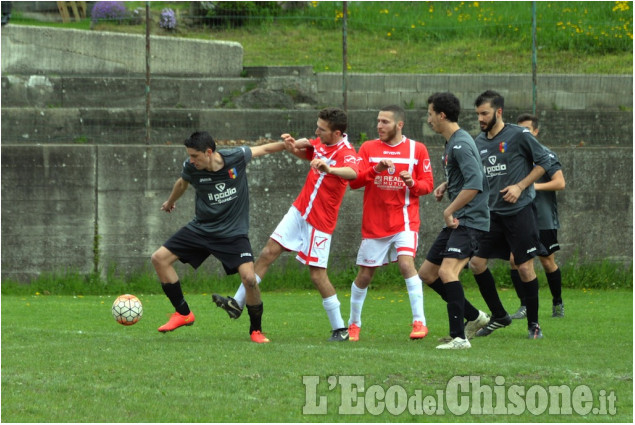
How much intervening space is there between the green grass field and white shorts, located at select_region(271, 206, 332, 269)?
75 centimetres

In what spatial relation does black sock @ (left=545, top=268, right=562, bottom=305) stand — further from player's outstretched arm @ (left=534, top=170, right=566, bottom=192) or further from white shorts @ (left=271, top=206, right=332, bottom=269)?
white shorts @ (left=271, top=206, right=332, bottom=269)

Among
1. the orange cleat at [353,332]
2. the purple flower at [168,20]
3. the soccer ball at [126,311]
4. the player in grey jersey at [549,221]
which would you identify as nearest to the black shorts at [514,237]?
the orange cleat at [353,332]

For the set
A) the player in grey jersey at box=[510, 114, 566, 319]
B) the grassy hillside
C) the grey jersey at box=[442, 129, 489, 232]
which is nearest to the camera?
the grey jersey at box=[442, 129, 489, 232]

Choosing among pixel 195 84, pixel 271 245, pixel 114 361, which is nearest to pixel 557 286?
pixel 271 245

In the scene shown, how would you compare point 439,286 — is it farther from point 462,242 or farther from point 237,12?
point 237,12

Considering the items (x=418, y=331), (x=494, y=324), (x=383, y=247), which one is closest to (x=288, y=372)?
(x=418, y=331)

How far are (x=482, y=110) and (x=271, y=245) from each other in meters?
2.30

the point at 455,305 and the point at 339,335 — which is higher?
the point at 455,305

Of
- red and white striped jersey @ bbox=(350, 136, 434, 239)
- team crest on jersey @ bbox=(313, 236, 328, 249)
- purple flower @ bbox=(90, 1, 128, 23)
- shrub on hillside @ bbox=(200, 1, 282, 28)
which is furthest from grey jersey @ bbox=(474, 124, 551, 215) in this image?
purple flower @ bbox=(90, 1, 128, 23)

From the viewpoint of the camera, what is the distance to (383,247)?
9.14m

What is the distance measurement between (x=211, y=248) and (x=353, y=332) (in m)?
1.51

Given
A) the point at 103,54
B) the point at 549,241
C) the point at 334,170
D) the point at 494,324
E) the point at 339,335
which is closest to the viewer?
the point at 334,170

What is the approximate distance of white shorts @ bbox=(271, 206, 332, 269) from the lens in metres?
9.00

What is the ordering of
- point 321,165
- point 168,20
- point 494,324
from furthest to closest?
point 168,20, point 494,324, point 321,165
